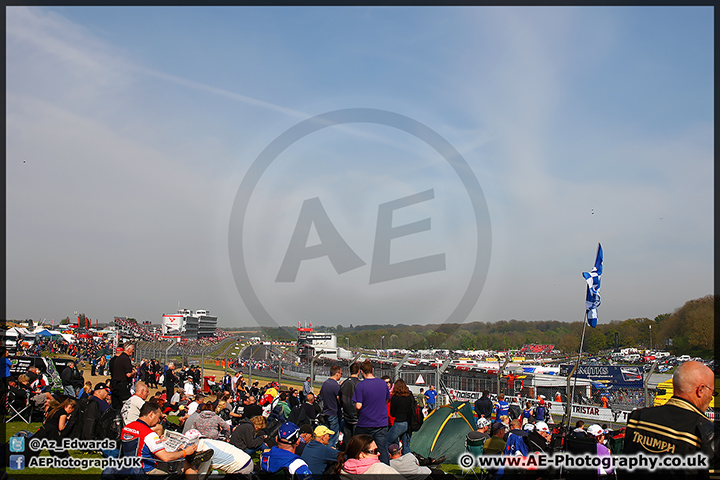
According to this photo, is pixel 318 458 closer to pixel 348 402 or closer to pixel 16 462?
pixel 348 402

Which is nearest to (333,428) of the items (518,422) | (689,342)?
(518,422)

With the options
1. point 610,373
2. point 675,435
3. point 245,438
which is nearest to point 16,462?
point 245,438

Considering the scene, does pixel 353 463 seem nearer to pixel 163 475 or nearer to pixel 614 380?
pixel 163 475

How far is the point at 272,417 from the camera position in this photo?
10.0 meters

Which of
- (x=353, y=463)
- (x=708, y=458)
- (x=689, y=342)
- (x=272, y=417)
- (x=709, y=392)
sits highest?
(x=709, y=392)

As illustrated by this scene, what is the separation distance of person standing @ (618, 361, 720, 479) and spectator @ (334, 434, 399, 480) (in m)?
2.11

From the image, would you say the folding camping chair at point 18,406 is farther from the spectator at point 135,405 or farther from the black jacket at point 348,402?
the black jacket at point 348,402

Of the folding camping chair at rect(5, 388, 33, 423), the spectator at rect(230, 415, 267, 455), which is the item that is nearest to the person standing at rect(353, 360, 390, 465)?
the spectator at rect(230, 415, 267, 455)

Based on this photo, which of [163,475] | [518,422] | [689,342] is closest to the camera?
[163,475]

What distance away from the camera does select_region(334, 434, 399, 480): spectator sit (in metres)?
4.63

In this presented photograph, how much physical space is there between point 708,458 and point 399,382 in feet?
16.4

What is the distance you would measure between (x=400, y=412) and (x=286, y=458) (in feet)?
8.40

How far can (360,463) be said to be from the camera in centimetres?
471

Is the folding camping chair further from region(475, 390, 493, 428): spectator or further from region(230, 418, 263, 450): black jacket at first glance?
region(475, 390, 493, 428): spectator
